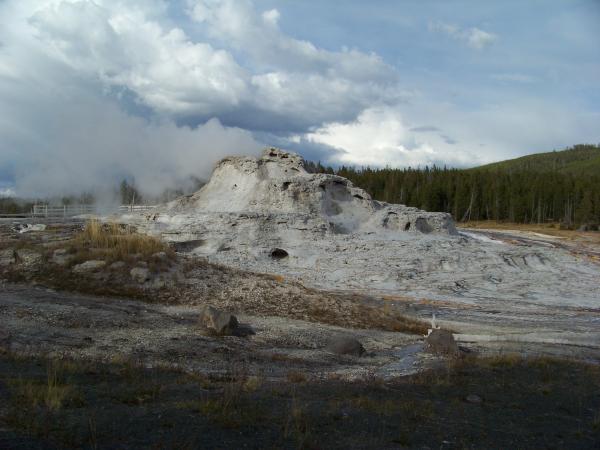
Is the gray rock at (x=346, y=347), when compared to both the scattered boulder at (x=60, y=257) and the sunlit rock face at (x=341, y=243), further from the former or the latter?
the scattered boulder at (x=60, y=257)

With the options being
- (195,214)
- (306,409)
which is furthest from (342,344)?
(195,214)

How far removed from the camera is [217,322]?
11414 millimetres

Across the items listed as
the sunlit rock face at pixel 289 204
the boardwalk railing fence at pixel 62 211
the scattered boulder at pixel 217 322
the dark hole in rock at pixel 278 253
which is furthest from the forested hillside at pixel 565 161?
the scattered boulder at pixel 217 322

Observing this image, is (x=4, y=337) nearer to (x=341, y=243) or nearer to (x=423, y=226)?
(x=341, y=243)

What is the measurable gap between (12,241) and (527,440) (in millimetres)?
17436

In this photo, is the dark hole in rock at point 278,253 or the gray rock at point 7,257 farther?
the dark hole in rock at point 278,253

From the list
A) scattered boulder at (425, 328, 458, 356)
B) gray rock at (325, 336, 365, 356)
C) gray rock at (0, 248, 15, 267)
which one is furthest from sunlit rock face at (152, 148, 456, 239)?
scattered boulder at (425, 328, 458, 356)

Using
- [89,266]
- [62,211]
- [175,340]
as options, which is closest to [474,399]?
[175,340]

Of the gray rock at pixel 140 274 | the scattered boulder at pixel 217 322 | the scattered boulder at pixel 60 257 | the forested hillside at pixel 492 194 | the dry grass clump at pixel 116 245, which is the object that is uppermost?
the forested hillside at pixel 492 194

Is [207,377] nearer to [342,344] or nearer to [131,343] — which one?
[131,343]

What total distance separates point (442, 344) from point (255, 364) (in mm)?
3992

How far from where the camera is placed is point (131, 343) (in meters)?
9.91

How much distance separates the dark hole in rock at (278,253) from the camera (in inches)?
969

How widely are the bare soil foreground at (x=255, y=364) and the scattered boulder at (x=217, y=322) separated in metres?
0.24
